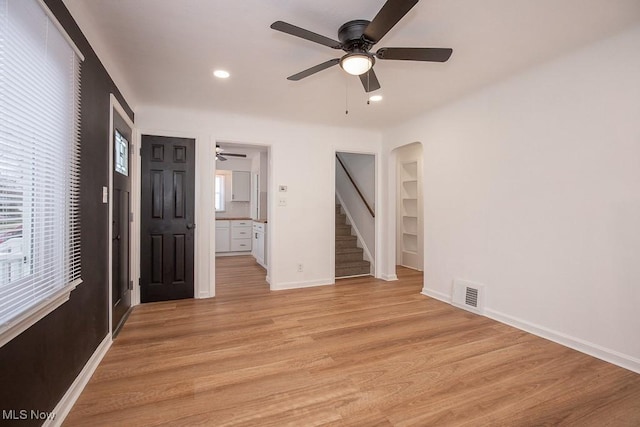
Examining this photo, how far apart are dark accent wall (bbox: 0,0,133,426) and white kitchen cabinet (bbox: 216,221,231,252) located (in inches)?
182

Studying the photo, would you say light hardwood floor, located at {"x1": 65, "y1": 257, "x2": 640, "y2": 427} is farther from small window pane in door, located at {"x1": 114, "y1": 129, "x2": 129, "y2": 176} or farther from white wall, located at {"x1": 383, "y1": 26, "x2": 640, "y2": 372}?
small window pane in door, located at {"x1": 114, "y1": 129, "x2": 129, "y2": 176}

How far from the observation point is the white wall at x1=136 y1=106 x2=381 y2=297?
388 centimetres

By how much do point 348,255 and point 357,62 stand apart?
153 inches

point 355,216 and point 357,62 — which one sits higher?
point 357,62

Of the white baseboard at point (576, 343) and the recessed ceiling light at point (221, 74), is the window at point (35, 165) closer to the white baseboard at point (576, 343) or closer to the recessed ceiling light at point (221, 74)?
the recessed ceiling light at point (221, 74)

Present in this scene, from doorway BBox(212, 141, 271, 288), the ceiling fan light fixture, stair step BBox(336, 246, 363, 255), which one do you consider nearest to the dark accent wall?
the ceiling fan light fixture

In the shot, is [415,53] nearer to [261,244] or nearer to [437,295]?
[437,295]

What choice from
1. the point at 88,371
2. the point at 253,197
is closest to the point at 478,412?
the point at 88,371

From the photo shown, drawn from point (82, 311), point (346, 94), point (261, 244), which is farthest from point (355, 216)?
point (82, 311)

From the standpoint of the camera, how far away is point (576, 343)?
245 centimetres

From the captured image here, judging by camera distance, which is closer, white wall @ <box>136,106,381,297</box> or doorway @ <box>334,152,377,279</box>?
white wall @ <box>136,106,381,297</box>

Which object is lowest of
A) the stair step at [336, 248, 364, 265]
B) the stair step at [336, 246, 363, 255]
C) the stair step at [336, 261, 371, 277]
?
the stair step at [336, 261, 371, 277]

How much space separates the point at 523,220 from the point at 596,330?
3.44ft

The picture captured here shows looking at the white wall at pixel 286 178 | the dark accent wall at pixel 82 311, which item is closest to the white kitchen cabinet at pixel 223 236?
the white wall at pixel 286 178
